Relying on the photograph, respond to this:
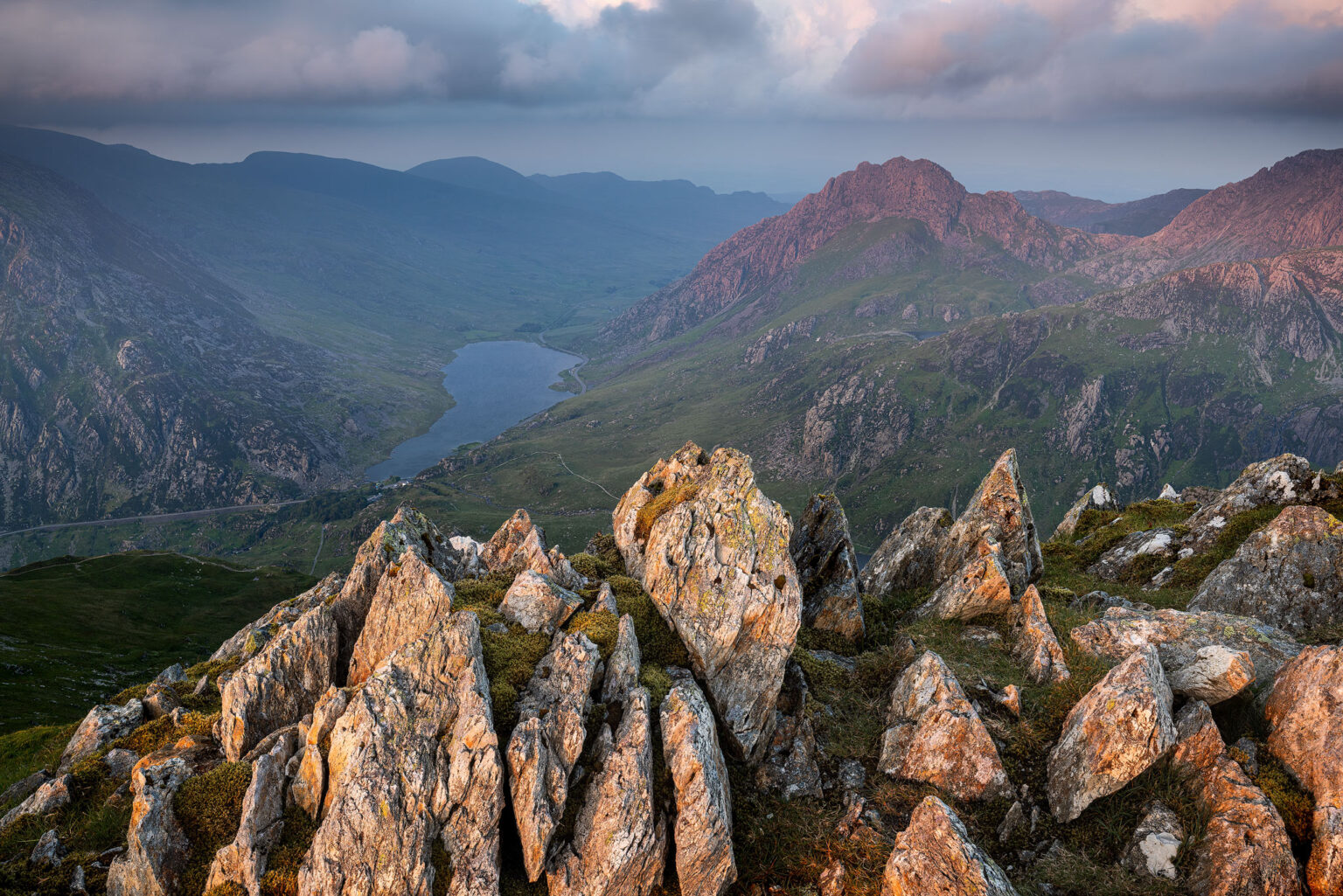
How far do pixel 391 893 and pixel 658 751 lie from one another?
25.0 ft

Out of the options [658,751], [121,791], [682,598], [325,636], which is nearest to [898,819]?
[658,751]

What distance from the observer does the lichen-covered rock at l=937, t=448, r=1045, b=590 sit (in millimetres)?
33344

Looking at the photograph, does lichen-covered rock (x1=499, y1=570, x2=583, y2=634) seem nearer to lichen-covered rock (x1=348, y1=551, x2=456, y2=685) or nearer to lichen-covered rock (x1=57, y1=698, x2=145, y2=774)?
lichen-covered rock (x1=348, y1=551, x2=456, y2=685)

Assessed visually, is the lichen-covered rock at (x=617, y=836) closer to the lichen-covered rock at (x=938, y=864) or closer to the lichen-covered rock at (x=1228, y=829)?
the lichen-covered rock at (x=938, y=864)

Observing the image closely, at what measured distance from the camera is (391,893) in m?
15.1

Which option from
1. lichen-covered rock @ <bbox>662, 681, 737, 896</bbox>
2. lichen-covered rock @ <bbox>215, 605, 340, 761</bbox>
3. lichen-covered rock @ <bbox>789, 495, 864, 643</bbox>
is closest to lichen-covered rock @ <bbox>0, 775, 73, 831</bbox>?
lichen-covered rock @ <bbox>215, 605, 340, 761</bbox>

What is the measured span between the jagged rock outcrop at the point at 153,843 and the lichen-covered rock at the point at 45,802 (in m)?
5.16

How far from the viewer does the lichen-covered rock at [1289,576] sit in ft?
83.5

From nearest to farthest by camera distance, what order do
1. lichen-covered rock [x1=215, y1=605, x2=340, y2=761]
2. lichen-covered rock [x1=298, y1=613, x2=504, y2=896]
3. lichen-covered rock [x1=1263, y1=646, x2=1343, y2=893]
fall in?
lichen-covered rock [x1=1263, y1=646, x2=1343, y2=893] < lichen-covered rock [x1=298, y1=613, x2=504, y2=896] < lichen-covered rock [x1=215, y1=605, x2=340, y2=761]

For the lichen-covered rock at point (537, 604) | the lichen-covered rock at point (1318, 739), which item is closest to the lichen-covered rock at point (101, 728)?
the lichen-covered rock at point (537, 604)

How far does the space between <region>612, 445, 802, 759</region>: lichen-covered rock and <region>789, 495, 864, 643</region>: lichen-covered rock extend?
634 centimetres

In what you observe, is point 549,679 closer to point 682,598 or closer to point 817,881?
point 682,598

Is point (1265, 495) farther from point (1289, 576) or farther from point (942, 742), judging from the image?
point (942, 742)

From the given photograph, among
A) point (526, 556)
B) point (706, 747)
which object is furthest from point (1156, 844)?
point (526, 556)
